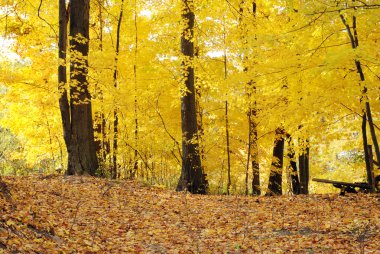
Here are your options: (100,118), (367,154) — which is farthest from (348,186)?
(100,118)

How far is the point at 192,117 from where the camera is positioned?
480 inches

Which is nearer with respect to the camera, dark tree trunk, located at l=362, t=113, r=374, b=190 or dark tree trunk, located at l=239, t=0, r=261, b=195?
dark tree trunk, located at l=362, t=113, r=374, b=190

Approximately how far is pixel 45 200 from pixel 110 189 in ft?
8.12

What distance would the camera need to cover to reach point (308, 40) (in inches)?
388

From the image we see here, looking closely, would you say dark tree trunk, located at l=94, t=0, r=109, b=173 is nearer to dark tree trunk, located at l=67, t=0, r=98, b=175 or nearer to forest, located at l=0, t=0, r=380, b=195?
forest, located at l=0, t=0, r=380, b=195

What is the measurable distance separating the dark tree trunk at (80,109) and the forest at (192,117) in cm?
3

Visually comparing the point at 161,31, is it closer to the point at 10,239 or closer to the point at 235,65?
the point at 235,65

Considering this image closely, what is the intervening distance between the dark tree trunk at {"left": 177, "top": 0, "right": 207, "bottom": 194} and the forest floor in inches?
43.2

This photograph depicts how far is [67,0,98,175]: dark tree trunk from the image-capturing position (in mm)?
11789

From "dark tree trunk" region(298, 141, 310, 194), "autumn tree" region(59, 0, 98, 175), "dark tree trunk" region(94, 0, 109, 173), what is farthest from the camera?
"dark tree trunk" region(298, 141, 310, 194)

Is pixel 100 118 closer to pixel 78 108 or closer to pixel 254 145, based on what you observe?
pixel 78 108

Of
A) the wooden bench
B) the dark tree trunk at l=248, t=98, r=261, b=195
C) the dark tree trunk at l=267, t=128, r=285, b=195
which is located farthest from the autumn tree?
the wooden bench

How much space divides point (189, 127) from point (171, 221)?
14.0 ft

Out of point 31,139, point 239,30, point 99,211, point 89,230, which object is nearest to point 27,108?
point 31,139
